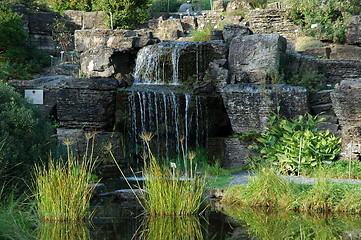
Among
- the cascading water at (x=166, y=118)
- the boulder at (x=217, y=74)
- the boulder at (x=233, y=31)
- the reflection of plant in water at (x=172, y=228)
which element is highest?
A: the boulder at (x=233, y=31)

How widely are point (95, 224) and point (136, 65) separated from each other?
6635mm

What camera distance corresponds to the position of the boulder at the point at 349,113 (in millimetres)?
9227

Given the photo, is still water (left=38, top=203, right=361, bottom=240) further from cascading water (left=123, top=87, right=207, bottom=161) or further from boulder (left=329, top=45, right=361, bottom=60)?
boulder (left=329, top=45, right=361, bottom=60)

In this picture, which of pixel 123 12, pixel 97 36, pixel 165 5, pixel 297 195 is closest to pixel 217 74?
pixel 97 36

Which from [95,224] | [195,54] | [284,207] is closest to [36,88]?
[195,54]

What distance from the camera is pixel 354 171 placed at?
8695 mm

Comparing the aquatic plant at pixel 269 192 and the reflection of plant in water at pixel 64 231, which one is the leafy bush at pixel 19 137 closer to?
the reflection of plant in water at pixel 64 231

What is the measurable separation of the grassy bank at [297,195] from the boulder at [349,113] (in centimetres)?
190

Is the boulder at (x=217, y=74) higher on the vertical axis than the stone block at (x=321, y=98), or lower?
higher

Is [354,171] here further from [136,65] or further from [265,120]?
[136,65]

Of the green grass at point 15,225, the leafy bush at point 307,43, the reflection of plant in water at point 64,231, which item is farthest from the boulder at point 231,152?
the green grass at point 15,225

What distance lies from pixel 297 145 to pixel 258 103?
1550mm

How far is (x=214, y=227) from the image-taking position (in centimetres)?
627

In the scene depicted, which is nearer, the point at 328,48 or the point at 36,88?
the point at 36,88
